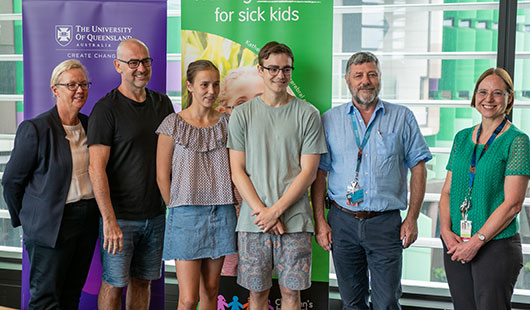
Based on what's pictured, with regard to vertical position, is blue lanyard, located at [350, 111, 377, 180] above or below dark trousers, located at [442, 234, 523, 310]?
above

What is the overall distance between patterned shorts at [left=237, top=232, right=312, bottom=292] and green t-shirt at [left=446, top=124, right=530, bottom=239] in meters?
0.84

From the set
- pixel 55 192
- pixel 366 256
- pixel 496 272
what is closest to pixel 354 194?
pixel 366 256

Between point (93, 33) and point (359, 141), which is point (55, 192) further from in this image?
point (359, 141)

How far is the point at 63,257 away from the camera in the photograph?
2766 millimetres

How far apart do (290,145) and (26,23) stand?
81.7 inches

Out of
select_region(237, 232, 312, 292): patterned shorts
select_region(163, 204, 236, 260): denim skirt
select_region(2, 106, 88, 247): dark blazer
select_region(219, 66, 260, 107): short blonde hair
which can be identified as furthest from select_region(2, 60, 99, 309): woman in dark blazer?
select_region(237, 232, 312, 292): patterned shorts

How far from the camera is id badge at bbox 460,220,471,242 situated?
2.45m

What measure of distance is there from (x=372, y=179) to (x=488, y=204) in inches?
23.3

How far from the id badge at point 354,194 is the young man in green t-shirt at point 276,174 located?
0.74 ft

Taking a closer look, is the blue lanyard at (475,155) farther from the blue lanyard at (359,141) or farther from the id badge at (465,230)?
the blue lanyard at (359,141)

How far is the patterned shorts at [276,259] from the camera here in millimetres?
2660

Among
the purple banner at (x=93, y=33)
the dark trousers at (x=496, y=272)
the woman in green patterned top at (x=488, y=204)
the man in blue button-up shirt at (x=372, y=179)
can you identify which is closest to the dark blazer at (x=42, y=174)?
the purple banner at (x=93, y=33)

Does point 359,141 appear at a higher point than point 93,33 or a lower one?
lower

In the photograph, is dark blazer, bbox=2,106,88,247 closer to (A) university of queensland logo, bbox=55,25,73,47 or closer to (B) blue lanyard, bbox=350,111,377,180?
(A) university of queensland logo, bbox=55,25,73,47
